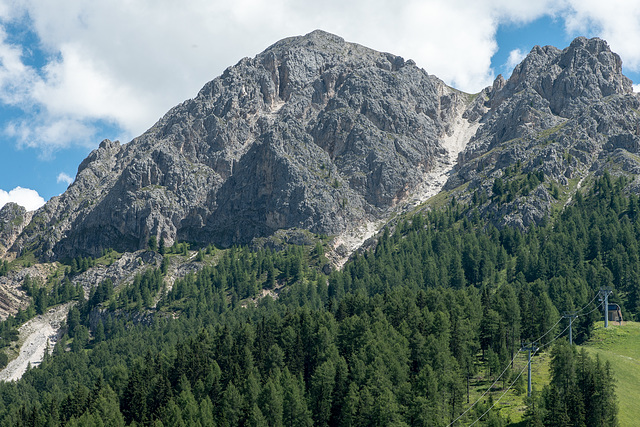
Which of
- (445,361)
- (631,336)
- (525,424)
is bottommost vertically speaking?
(525,424)

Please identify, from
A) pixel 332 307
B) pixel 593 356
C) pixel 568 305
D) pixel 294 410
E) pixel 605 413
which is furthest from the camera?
pixel 332 307

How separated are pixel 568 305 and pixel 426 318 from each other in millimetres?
40476

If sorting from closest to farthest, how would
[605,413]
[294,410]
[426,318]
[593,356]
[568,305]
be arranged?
[605,413] < [294,410] < [593,356] < [426,318] < [568,305]

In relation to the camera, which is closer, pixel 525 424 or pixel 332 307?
pixel 525 424

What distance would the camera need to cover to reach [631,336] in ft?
480

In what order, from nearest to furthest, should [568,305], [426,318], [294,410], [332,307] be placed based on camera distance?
[294,410]
[426,318]
[568,305]
[332,307]

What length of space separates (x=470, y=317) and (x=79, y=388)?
77275mm

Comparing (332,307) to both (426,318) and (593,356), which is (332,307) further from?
(593,356)

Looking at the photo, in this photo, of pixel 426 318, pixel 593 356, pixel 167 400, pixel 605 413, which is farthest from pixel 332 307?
pixel 605 413

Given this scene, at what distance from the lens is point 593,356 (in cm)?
12694

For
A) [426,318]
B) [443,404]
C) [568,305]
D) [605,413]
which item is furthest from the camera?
[568,305]

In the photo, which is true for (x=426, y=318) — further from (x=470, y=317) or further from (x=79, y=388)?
(x=79, y=388)

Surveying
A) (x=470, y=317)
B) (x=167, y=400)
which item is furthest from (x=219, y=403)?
(x=470, y=317)

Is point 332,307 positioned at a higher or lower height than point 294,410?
higher
